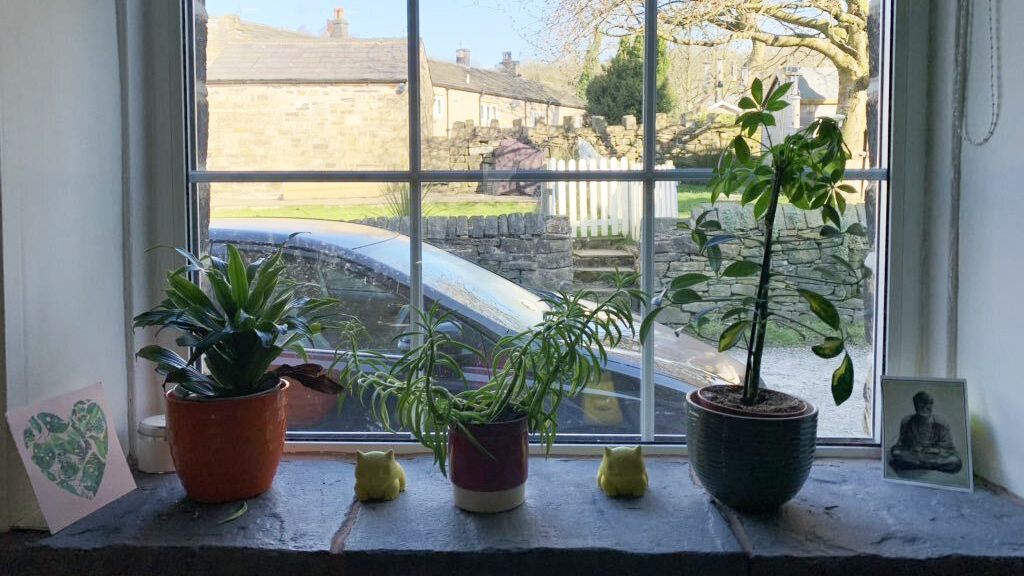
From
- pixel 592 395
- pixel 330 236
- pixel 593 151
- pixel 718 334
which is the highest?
pixel 593 151

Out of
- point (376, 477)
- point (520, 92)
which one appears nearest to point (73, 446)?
point (376, 477)

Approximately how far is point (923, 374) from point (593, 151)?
0.73m

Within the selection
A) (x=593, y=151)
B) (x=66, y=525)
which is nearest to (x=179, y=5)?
(x=593, y=151)

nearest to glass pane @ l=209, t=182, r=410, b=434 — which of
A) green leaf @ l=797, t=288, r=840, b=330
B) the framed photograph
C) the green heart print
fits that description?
the green heart print

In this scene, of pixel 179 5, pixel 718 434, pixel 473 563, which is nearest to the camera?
pixel 473 563

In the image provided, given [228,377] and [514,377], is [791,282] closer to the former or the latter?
[514,377]

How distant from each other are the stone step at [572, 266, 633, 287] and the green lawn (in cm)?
15

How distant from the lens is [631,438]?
152 cm

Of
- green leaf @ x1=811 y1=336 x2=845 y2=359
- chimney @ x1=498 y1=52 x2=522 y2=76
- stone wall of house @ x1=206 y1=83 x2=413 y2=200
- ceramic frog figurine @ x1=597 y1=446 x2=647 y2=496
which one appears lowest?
ceramic frog figurine @ x1=597 y1=446 x2=647 y2=496

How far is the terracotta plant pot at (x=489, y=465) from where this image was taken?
4.01 ft

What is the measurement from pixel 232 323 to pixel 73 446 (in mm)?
320

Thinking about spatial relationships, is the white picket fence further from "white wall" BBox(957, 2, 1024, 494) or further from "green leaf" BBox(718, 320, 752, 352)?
"white wall" BBox(957, 2, 1024, 494)

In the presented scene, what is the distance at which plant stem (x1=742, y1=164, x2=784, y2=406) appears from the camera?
4.01ft

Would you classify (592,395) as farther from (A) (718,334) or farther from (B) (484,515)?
(B) (484,515)
